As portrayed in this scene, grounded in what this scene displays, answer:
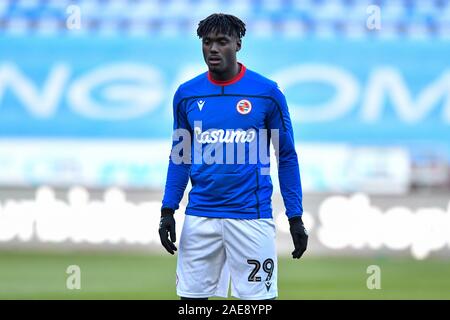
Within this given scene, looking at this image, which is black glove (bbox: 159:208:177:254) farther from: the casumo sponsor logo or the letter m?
the letter m

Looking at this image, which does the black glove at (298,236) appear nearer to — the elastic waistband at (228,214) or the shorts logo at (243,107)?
the elastic waistband at (228,214)

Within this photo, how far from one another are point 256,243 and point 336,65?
1014cm

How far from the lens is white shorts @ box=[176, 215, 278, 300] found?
3781 mm

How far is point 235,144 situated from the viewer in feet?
12.3

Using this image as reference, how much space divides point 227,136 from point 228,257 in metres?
0.52

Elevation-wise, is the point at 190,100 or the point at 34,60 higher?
the point at 34,60

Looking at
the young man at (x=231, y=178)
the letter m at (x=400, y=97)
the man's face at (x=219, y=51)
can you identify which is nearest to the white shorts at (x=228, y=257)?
the young man at (x=231, y=178)

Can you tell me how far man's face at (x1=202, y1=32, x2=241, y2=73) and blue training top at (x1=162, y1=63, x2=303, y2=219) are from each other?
0.09 m

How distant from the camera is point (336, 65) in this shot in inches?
537

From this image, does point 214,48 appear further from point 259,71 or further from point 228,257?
point 259,71

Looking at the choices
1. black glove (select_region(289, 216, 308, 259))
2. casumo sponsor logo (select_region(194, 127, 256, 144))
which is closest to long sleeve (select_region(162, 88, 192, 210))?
casumo sponsor logo (select_region(194, 127, 256, 144))

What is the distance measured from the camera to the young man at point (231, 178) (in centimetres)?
376

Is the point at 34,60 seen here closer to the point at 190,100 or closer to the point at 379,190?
the point at 379,190
